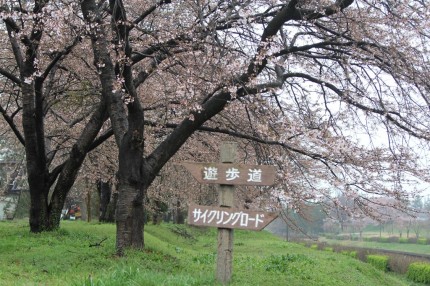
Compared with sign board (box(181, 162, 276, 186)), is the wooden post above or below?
below

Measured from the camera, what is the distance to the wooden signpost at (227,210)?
6391 mm

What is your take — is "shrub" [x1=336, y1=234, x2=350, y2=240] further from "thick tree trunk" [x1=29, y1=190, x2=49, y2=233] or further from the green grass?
"thick tree trunk" [x1=29, y1=190, x2=49, y2=233]

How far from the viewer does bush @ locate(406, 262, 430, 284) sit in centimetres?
1936

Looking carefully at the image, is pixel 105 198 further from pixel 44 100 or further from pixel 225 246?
pixel 225 246

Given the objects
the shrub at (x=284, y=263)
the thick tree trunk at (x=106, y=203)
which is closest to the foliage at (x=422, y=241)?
the thick tree trunk at (x=106, y=203)

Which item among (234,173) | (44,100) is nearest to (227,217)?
(234,173)

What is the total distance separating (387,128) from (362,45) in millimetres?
1596

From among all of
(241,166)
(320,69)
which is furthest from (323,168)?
(241,166)

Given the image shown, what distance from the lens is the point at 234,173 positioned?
6617 millimetres

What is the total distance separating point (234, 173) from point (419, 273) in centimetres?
1659

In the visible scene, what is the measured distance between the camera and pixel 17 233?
39.4 feet

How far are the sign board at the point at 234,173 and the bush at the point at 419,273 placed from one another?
15933 mm

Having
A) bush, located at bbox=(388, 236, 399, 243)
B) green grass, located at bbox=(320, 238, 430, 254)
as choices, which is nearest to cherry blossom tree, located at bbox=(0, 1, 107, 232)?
green grass, located at bbox=(320, 238, 430, 254)

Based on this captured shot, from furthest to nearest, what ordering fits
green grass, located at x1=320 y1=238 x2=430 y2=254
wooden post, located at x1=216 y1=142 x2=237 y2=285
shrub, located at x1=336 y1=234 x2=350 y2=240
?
shrub, located at x1=336 y1=234 x2=350 y2=240, green grass, located at x1=320 y1=238 x2=430 y2=254, wooden post, located at x1=216 y1=142 x2=237 y2=285
